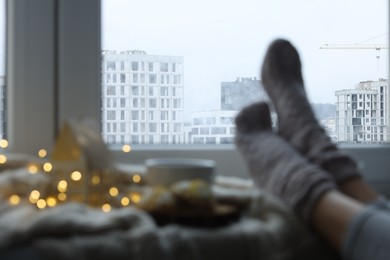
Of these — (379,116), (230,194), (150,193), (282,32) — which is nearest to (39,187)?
(150,193)

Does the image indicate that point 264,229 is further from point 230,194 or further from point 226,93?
point 226,93

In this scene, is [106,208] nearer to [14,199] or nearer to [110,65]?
[14,199]

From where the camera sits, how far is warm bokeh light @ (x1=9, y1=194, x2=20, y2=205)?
723 mm

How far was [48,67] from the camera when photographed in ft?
3.59

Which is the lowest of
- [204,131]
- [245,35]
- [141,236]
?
[141,236]

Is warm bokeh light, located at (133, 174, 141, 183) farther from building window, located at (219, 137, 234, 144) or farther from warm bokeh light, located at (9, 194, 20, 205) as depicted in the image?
building window, located at (219, 137, 234, 144)

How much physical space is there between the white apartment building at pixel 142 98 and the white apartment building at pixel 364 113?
15.2 inches

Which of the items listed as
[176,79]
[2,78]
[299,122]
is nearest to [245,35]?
[176,79]

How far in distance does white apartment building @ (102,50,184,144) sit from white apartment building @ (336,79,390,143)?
386 millimetres

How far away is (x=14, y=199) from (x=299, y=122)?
0.55 metres

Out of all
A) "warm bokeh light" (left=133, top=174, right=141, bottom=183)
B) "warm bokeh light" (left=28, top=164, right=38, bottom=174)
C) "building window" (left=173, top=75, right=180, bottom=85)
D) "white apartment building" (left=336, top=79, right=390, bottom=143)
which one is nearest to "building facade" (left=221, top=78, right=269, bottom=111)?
"building window" (left=173, top=75, right=180, bottom=85)

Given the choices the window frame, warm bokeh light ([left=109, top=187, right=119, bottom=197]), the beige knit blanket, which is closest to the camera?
the beige knit blanket

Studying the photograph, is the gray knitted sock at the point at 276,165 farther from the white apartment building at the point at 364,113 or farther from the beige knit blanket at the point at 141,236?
the white apartment building at the point at 364,113

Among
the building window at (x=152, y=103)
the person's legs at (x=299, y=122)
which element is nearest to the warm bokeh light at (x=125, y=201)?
the person's legs at (x=299, y=122)
